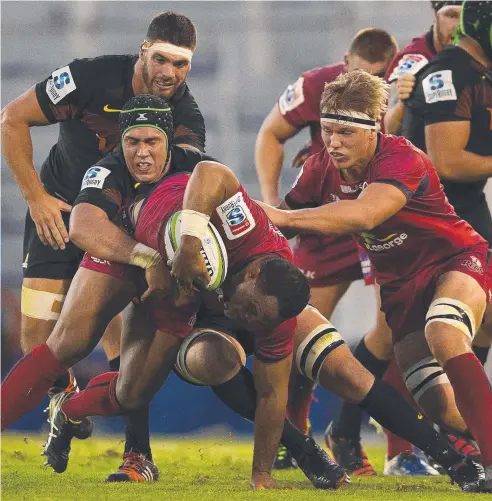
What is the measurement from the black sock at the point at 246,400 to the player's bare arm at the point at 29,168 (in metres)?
1.33

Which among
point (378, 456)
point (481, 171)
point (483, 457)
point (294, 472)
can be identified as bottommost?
point (378, 456)

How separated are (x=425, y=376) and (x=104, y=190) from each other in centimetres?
171

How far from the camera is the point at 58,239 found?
651cm

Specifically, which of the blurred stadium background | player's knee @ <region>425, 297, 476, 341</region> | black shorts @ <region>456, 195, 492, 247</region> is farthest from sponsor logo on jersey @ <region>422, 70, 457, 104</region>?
the blurred stadium background

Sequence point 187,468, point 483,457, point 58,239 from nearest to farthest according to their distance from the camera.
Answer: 1. point 483,457
2. point 58,239
3. point 187,468

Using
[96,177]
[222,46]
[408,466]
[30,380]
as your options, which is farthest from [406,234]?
[222,46]

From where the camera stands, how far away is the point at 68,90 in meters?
6.51

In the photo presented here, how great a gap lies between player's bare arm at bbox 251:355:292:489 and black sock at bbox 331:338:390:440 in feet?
4.45

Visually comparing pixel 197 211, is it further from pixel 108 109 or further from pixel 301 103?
pixel 301 103

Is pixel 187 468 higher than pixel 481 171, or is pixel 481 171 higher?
pixel 481 171

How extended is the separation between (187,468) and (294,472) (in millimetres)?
635

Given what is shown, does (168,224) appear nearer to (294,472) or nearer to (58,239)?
(58,239)

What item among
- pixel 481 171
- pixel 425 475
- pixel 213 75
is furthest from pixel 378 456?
pixel 213 75

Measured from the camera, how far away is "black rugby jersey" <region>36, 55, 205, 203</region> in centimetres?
654
